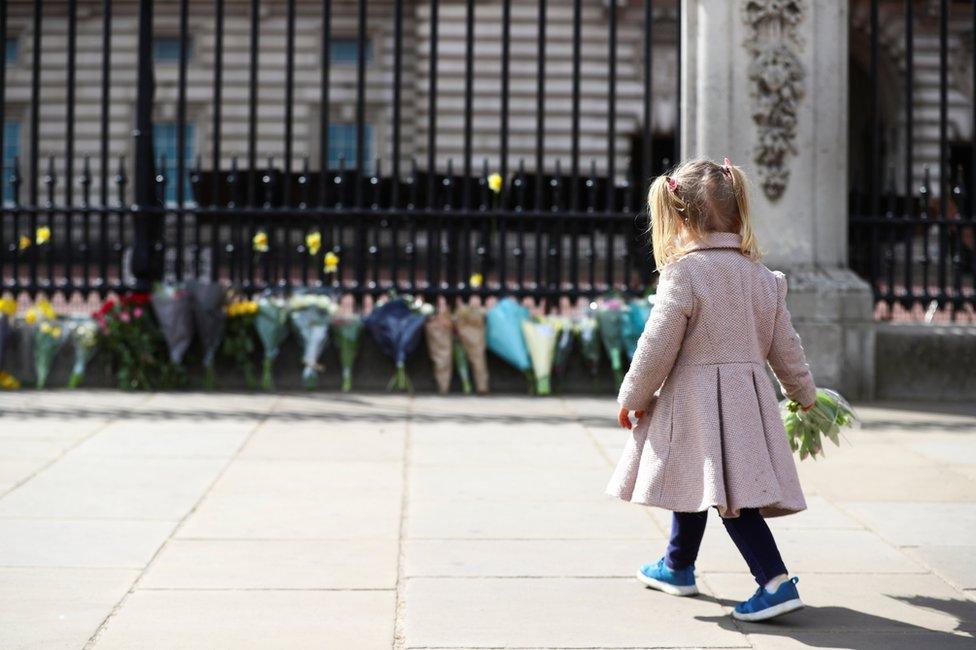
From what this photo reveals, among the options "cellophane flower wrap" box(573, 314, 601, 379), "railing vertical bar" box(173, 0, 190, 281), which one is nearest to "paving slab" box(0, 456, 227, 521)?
"railing vertical bar" box(173, 0, 190, 281)

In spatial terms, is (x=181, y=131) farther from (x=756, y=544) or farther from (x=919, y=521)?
(x=756, y=544)

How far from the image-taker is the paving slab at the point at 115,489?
5375 mm

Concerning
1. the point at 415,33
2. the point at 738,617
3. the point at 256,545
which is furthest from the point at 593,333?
the point at 415,33

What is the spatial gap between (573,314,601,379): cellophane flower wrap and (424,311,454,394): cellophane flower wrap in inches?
33.4

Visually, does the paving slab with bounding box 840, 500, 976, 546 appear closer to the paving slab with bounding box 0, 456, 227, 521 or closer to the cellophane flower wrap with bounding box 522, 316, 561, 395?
the paving slab with bounding box 0, 456, 227, 521

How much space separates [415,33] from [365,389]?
62.6 feet

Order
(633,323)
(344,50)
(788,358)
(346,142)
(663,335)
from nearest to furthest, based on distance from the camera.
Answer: (663,335), (788,358), (633,323), (346,142), (344,50)

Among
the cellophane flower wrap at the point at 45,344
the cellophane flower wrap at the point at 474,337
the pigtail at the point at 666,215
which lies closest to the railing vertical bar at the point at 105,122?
the cellophane flower wrap at the point at 45,344

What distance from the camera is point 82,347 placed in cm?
917

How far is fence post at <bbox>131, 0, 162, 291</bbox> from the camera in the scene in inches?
369

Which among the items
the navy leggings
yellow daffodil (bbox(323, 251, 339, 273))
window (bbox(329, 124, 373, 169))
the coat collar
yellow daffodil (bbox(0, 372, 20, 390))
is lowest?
the navy leggings

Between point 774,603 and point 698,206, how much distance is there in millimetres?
1163

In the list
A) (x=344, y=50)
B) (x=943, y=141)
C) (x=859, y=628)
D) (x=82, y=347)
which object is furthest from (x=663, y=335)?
(x=344, y=50)

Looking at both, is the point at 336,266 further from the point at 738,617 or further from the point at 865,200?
the point at 738,617
